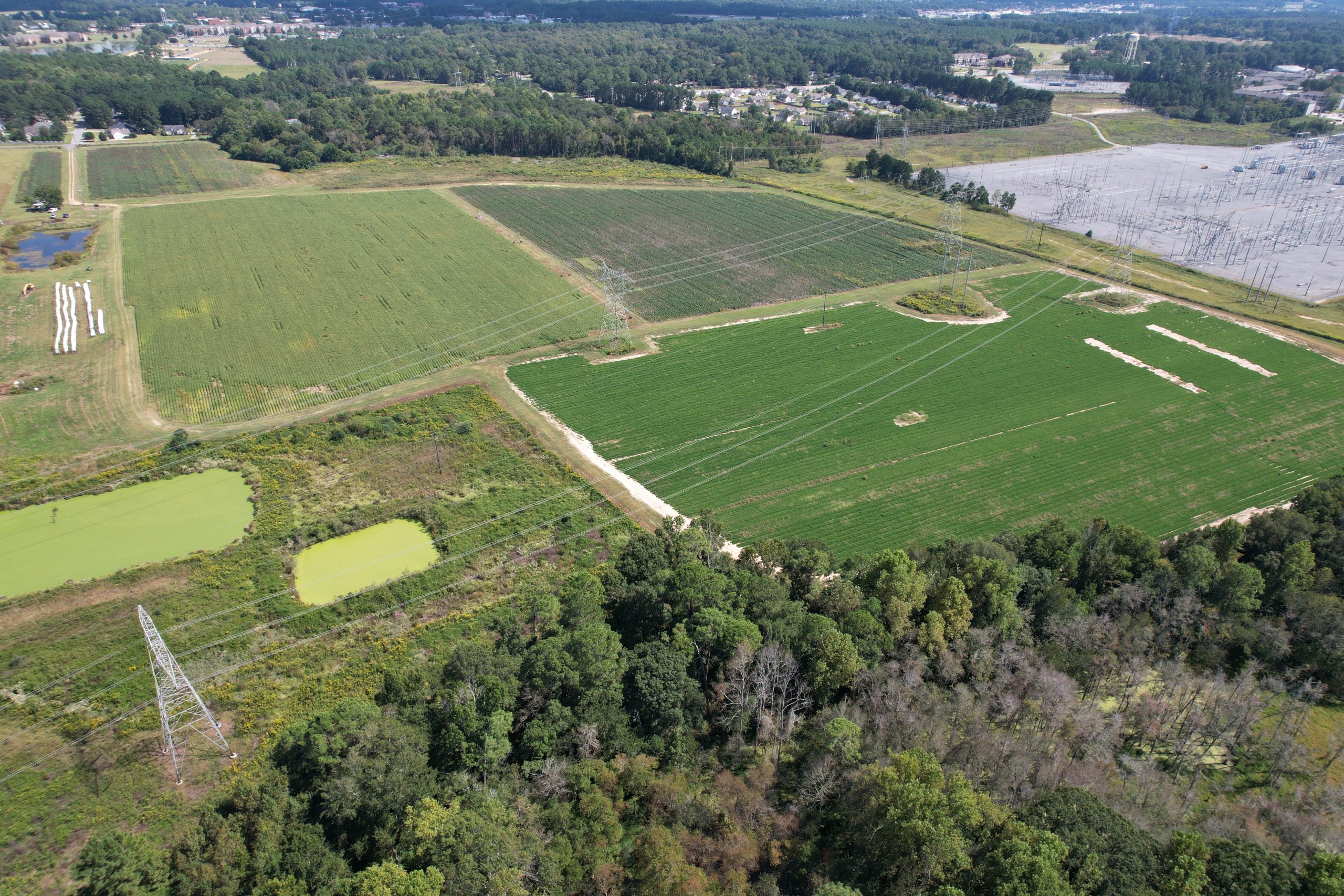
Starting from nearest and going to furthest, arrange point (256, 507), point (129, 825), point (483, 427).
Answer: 1. point (129, 825)
2. point (256, 507)
3. point (483, 427)

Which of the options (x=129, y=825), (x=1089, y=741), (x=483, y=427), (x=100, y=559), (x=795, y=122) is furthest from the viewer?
(x=795, y=122)

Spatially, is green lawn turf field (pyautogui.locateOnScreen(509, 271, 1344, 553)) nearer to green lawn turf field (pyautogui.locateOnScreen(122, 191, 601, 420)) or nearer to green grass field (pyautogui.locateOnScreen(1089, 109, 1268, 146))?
green lawn turf field (pyautogui.locateOnScreen(122, 191, 601, 420))

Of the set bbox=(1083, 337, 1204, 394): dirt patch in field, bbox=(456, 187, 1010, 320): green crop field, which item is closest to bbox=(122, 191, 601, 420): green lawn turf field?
bbox=(456, 187, 1010, 320): green crop field

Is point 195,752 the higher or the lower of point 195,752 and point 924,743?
the lower

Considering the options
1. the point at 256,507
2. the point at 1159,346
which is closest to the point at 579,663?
the point at 256,507

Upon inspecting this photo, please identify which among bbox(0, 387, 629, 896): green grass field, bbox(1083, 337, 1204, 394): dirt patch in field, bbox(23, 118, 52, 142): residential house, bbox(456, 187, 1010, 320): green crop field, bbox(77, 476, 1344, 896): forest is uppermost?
bbox(23, 118, 52, 142): residential house

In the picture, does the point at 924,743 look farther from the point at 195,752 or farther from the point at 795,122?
the point at 795,122
